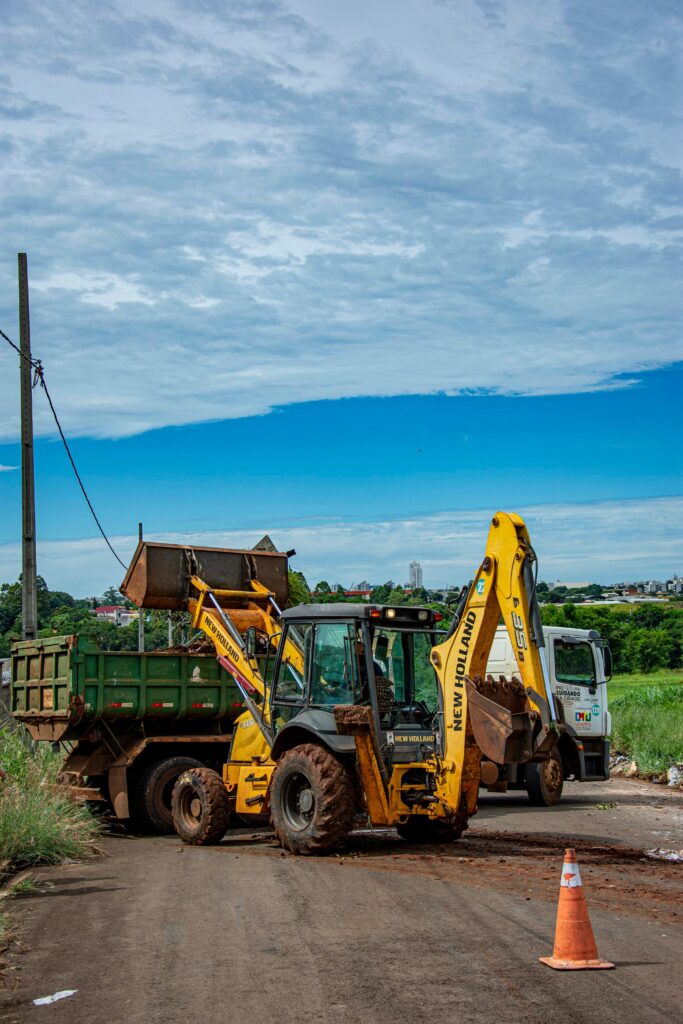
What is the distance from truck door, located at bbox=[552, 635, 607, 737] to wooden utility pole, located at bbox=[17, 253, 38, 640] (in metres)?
8.81

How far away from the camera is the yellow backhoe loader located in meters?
11.8

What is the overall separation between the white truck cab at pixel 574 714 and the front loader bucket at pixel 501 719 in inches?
261

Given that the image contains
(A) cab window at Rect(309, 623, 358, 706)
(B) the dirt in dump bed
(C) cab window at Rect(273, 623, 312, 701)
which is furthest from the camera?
(B) the dirt in dump bed

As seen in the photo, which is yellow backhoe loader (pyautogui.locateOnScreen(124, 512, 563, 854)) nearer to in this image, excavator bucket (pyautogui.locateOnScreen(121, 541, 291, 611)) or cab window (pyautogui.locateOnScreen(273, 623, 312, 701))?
cab window (pyautogui.locateOnScreen(273, 623, 312, 701))

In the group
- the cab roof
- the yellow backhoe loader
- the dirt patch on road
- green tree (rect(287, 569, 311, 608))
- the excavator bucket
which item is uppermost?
green tree (rect(287, 569, 311, 608))

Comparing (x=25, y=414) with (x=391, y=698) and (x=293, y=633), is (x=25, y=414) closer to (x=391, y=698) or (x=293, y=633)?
(x=293, y=633)

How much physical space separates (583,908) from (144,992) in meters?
2.78

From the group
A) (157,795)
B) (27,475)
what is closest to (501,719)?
(157,795)

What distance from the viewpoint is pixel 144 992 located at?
7.00 metres

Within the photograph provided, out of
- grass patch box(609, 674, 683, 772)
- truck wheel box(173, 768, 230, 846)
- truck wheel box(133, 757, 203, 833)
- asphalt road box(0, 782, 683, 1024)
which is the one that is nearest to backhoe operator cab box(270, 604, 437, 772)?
truck wheel box(173, 768, 230, 846)

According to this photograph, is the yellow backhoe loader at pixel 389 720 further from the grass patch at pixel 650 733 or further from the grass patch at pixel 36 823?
the grass patch at pixel 650 733

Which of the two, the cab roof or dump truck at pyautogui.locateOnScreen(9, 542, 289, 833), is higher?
the cab roof

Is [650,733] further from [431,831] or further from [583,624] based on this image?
[583,624]

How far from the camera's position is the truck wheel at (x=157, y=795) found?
15.6 meters
